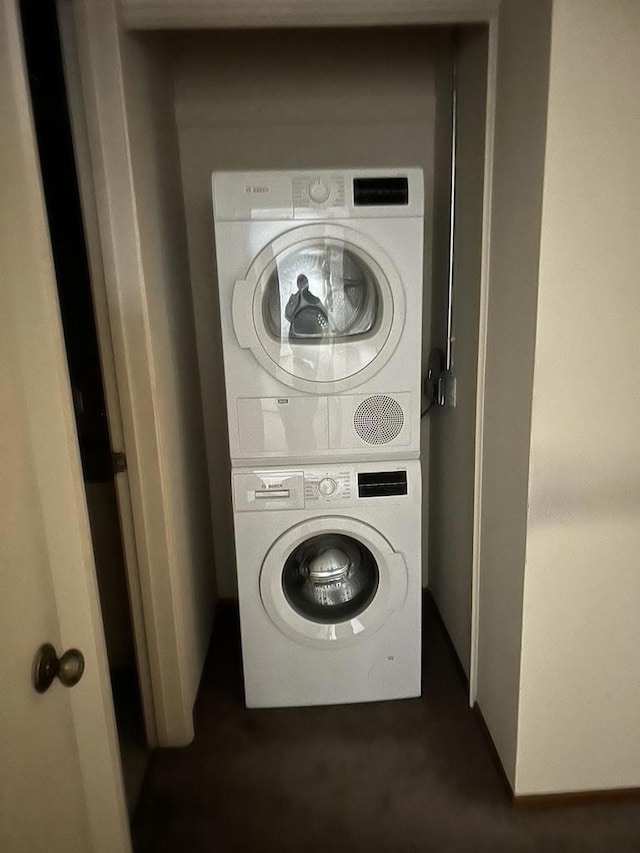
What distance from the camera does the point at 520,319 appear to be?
142 cm

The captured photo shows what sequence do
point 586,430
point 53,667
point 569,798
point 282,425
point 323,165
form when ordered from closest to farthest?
point 53,667 → point 586,430 → point 569,798 → point 282,425 → point 323,165

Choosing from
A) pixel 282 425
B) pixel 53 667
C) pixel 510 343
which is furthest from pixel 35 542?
pixel 510 343

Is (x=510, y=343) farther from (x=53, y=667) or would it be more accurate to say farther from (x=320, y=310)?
(x=53, y=667)

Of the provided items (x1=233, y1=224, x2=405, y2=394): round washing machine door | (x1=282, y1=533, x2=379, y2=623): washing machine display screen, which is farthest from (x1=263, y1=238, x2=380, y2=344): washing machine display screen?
(x1=282, y1=533, x2=379, y2=623): washing machine display screen

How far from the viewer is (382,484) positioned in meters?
1.85

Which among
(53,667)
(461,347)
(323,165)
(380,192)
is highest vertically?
(323,165)

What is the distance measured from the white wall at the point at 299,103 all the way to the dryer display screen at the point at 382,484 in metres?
0.97

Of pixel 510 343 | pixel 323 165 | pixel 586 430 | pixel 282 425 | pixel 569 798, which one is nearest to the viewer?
pixel 586 430

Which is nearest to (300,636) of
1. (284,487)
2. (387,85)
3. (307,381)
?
(284,487)

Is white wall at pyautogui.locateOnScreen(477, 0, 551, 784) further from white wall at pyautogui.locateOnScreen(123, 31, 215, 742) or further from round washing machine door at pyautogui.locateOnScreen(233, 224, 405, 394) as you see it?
white wall at pyautogui.locateOnScreen(123, 31, 215, 742)

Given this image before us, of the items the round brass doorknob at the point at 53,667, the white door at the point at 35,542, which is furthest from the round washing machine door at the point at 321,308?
the round brass doorknob at the point at 53,667

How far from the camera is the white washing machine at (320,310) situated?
1.67m

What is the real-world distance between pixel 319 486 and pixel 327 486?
0.08 feet

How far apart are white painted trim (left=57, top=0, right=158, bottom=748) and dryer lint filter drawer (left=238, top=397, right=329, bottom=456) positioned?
38 centimetres
